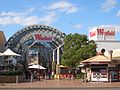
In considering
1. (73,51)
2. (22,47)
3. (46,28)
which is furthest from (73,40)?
(22,47)

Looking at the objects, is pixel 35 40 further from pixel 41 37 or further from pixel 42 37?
pixel 42 37

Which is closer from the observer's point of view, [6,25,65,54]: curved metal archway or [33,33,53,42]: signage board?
[6,25,65,54]: curved metal archway

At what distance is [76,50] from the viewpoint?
2653 inches

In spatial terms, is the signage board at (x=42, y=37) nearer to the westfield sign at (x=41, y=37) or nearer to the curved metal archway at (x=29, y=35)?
the westfield sign at (x=41, y=37)

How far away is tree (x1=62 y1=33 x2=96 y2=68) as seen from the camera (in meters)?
65.6

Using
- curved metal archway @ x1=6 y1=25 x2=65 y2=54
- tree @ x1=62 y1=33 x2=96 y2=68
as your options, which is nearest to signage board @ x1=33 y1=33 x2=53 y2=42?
curved metal archway @ x1=6 y1=25 x2=65 y2=54

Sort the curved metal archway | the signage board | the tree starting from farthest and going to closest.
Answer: the signage board
the curved metal archway
the tree

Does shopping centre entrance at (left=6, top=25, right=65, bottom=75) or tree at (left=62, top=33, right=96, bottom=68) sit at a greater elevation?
shopping centre entrance at (left=6, top=25, right=65, bottom=75)

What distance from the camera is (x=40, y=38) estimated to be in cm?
8562

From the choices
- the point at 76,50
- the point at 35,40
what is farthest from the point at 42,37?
the point at 76,50

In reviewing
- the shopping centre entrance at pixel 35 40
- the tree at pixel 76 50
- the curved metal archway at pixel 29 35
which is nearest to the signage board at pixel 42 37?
the shopping centre entrance at pixel 35 40

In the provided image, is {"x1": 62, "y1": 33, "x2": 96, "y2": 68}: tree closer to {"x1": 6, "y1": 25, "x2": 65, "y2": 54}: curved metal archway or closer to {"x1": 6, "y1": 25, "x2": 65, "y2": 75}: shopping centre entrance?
{"x1": 6, "y1": 25, "x2": 65, "y2": 54}: curved metal archway

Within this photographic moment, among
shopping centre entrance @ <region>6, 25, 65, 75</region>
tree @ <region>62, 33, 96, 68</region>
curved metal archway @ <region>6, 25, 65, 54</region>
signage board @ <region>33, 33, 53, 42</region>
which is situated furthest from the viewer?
signage board @ <region>33, 33, 53, 42</region>

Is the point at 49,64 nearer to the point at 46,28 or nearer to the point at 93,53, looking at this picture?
the point at 46,28
